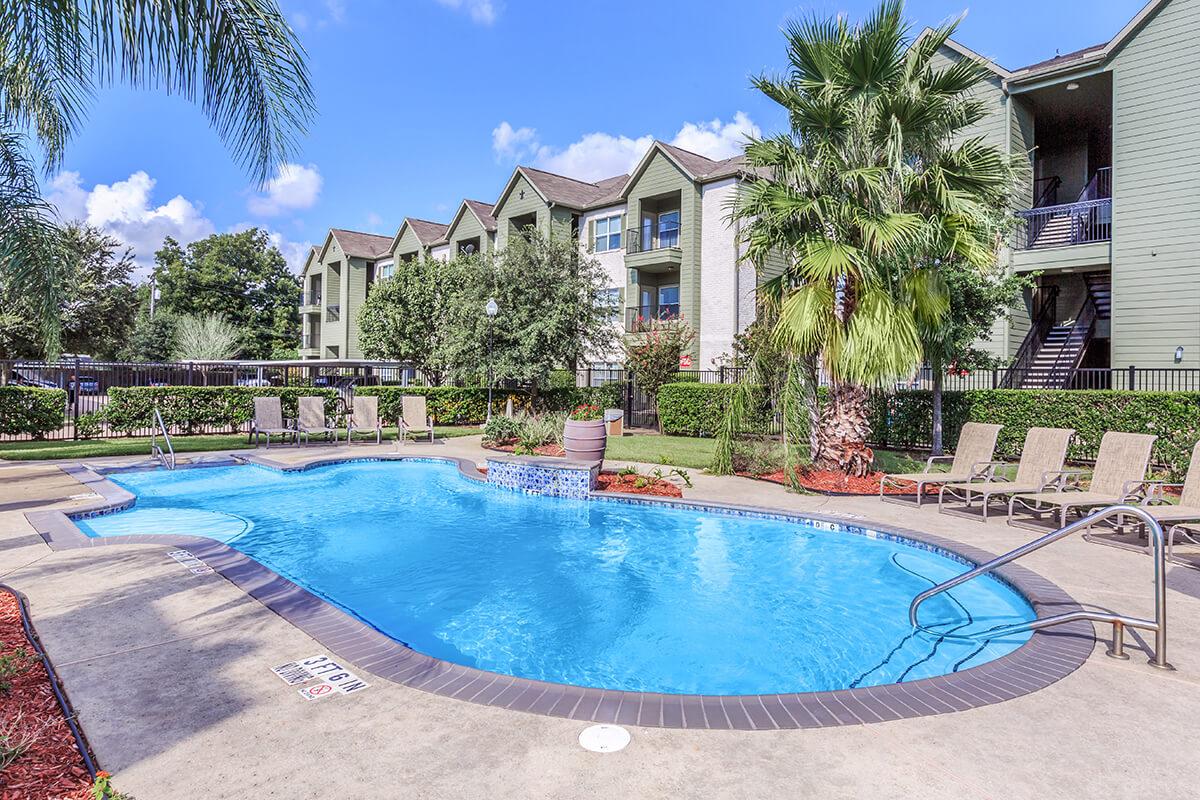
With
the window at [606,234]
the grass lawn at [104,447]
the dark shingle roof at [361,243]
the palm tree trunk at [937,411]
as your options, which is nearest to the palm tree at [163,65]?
the grass lawn at [104,447]

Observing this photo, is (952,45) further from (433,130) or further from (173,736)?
(173,736)

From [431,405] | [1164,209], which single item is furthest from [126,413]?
[1164,209]

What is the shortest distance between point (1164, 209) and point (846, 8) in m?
10.7

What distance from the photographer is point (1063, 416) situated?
504 inches

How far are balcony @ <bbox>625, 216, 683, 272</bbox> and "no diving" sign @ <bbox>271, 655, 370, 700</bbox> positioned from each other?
72.1 feet

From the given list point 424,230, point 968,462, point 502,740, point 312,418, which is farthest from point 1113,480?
point 424,230

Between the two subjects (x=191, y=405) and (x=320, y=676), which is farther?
A: (x=191, y=405)

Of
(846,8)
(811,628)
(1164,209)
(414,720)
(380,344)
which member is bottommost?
(811,628)

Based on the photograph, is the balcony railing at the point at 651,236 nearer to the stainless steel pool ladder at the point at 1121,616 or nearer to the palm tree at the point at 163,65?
the palm tree at the point at 163,65

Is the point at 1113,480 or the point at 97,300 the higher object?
the point at 97,300

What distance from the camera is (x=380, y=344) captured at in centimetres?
2719

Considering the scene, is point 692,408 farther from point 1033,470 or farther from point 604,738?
point 604,738

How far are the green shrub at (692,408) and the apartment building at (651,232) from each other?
10.9 feet

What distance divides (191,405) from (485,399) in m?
8.66
